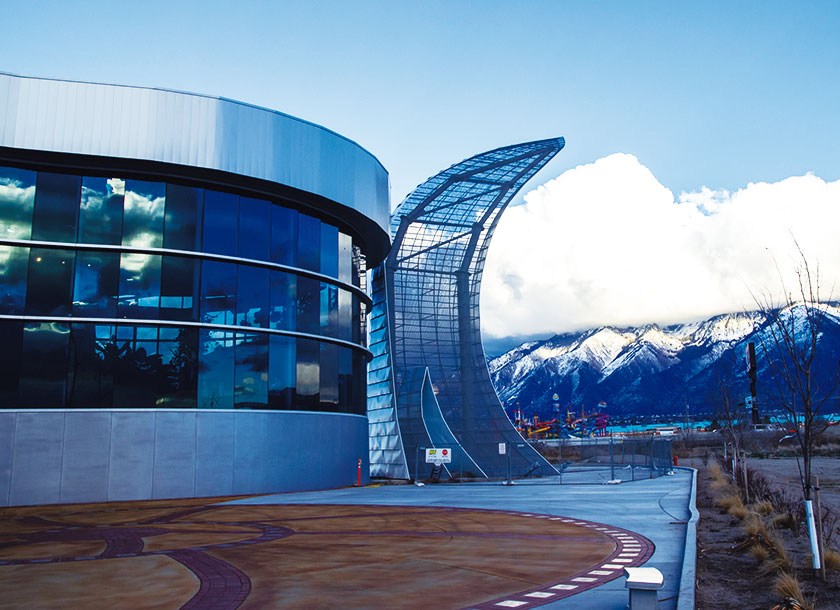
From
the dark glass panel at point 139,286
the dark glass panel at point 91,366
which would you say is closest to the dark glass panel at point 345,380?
the dark glass panel at point 139,286

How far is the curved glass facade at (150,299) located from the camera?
89.3 ft

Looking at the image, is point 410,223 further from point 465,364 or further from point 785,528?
point 785,528

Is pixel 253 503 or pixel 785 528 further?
pixel 253 503

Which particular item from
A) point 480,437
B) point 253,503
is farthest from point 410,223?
point 253,503

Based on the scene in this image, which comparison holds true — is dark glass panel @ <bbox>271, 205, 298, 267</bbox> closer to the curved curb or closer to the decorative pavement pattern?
the decorative pavement pattern

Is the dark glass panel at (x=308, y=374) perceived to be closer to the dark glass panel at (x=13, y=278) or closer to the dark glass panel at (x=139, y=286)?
the dark glass panel at (x=139, y=286)

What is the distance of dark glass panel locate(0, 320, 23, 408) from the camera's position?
26297 mm

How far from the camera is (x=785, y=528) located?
16.0 meters

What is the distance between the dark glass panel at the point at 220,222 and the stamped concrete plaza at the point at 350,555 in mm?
11881

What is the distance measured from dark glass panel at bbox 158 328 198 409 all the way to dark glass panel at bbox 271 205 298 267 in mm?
5350

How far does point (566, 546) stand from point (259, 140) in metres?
23.6

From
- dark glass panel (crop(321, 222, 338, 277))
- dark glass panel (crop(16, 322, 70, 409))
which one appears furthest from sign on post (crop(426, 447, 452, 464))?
dark glass panel (crop(16, 322, 70, 409))

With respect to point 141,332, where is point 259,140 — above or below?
above

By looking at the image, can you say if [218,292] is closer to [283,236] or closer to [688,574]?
[283,236]
